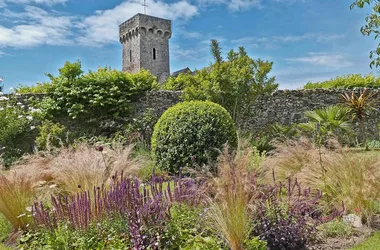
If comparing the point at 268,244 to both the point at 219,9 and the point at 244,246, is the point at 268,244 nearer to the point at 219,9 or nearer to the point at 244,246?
the point at 244,246

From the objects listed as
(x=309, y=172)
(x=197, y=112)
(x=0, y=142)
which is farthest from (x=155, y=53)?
(x=309, y=172)

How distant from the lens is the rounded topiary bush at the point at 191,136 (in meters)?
6.24

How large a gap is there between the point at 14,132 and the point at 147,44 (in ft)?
83.7

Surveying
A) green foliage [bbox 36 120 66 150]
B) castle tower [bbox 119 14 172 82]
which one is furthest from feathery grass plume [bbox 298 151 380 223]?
castle tower [bbox 119 14 172 82]

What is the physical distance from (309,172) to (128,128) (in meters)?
6.98

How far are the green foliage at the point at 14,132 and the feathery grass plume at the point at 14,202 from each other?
592 centimetres

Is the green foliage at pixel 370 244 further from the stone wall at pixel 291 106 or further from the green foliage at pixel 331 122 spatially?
the stone wall at pixel 291 106

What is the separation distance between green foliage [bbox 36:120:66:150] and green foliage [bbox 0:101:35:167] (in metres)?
0.37

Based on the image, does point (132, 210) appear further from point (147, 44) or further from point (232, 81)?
point (147, 44)

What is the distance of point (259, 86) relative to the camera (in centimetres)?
1089

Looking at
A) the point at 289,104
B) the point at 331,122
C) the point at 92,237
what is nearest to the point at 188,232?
the point at 92,237

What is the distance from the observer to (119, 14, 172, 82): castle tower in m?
34.0

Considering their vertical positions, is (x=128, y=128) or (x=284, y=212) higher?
(x=128, y=128)

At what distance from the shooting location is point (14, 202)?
13.4 feet
